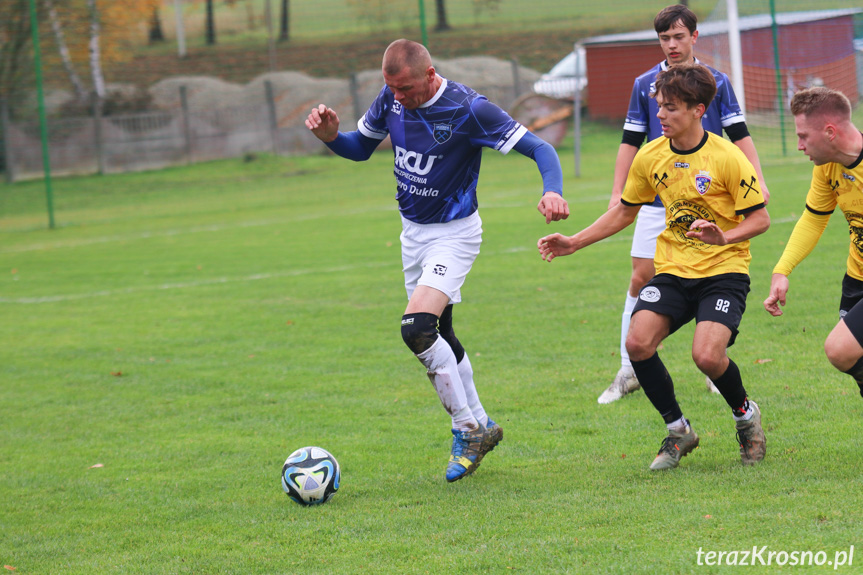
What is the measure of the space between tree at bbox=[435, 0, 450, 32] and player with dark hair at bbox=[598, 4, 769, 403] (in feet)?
57.0

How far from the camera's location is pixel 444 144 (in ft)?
16.6

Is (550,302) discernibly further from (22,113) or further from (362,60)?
(362,60)

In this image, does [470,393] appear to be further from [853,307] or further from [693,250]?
[853,307]

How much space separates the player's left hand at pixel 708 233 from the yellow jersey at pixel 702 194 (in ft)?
1.00

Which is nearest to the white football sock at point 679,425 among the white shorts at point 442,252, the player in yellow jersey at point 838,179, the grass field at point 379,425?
the grass field at point 379,425

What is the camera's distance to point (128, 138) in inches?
1014

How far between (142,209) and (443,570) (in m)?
18.8

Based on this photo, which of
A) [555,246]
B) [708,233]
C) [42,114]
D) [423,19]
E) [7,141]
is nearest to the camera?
[708,233]

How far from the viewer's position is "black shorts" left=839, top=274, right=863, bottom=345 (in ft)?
13.8

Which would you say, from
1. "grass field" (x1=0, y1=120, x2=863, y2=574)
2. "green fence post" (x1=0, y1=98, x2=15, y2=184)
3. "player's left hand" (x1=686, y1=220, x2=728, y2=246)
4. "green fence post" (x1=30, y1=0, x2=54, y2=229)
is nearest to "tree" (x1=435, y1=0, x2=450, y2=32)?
"green fence post" (x1=30, y1=0, x2=54, y2=229)

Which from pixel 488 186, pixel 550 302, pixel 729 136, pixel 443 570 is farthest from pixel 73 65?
pixel 443 570

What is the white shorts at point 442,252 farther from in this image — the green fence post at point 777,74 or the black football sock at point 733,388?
the green fence post at point 777,74

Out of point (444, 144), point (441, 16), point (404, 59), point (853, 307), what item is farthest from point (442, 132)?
point (441, 16)

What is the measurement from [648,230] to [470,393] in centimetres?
173
